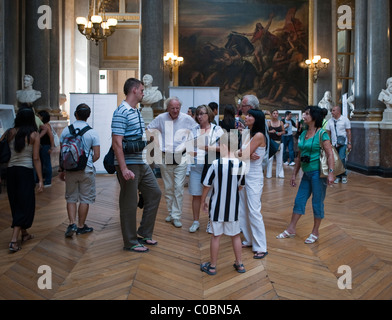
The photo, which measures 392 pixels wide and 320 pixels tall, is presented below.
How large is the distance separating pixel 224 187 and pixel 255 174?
2.28 feet

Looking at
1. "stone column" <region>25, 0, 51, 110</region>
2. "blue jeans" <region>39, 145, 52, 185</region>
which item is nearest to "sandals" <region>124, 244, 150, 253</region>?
"blue jeans" <region>39, 145, 52, 185</region>

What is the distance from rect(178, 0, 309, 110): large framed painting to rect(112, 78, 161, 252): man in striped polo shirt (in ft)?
40.7

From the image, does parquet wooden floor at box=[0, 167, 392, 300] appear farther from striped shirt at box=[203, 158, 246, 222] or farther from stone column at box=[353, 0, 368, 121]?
stone column at box=[353, 0, 368, 121]

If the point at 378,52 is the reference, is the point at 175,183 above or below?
below

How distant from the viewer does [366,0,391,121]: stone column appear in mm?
10383

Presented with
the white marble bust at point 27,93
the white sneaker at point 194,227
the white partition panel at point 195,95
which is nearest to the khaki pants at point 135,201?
the white sneaker at point 194,227

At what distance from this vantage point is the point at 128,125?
13.1ft

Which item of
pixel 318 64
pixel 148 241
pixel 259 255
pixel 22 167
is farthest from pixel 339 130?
pixel 318 64

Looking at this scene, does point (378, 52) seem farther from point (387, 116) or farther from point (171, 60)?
point (171, 60)

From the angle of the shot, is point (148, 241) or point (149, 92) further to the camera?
point (149, 92)

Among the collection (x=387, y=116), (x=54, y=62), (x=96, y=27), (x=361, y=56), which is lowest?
(x=387, y=116)
